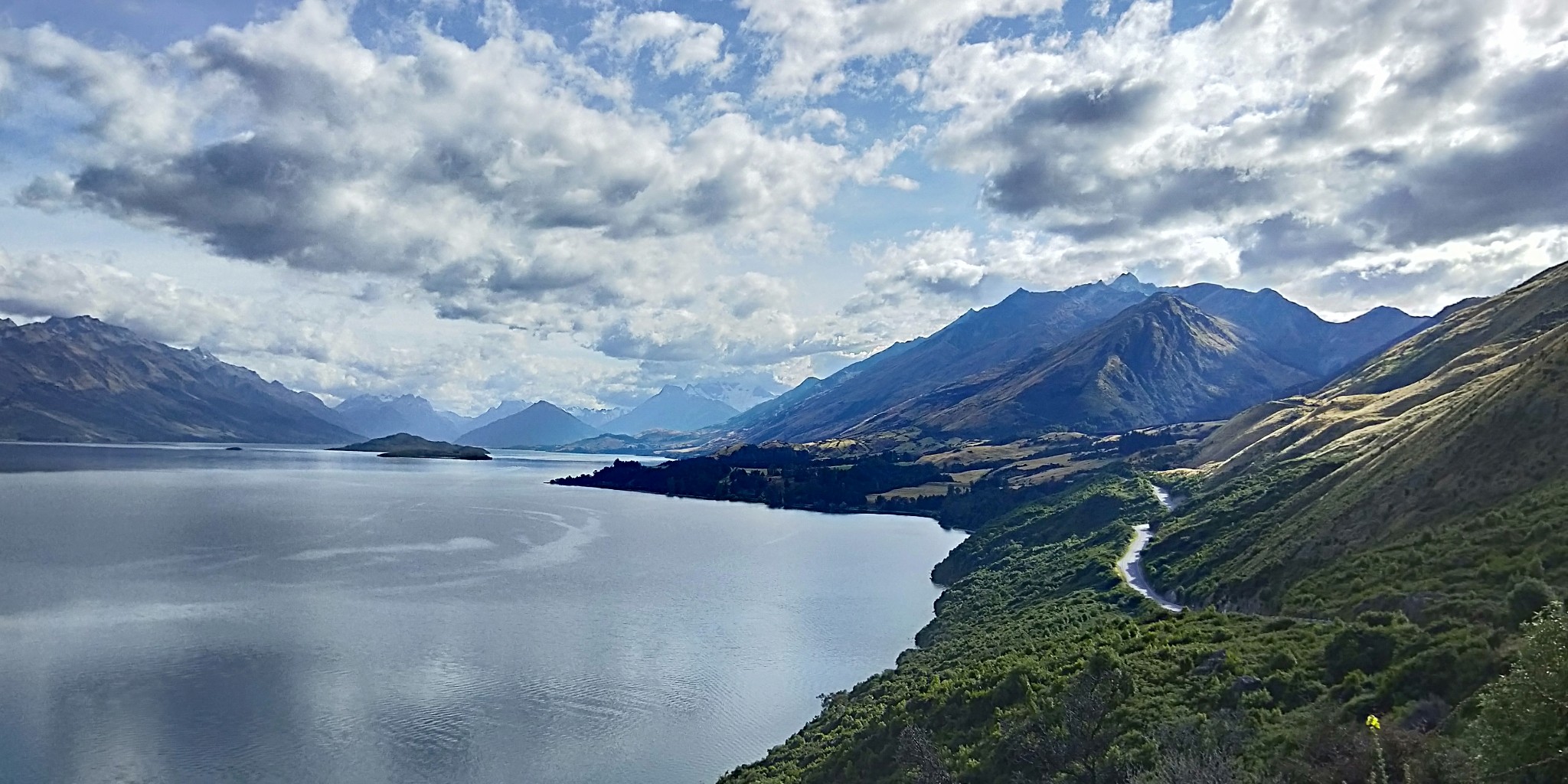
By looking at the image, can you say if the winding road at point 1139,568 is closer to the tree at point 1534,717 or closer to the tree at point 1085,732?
the tree at point 1085,732

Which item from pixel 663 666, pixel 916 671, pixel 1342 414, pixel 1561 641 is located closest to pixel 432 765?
pixel 663 666

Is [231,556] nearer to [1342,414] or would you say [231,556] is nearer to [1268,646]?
[1268,646]

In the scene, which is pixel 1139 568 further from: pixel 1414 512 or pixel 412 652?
pixel 412 652

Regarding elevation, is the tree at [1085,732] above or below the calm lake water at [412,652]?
above

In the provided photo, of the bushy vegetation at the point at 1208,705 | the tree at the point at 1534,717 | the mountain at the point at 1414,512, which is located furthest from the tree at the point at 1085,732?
the mountain at the point at 1414,512

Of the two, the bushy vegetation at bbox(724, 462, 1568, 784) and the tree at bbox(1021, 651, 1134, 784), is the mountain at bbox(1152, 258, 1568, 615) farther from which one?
the tree at bbox(1021, 651, 1134, 784)

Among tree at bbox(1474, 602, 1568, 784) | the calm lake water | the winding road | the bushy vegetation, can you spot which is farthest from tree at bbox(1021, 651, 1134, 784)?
the calm lake water
